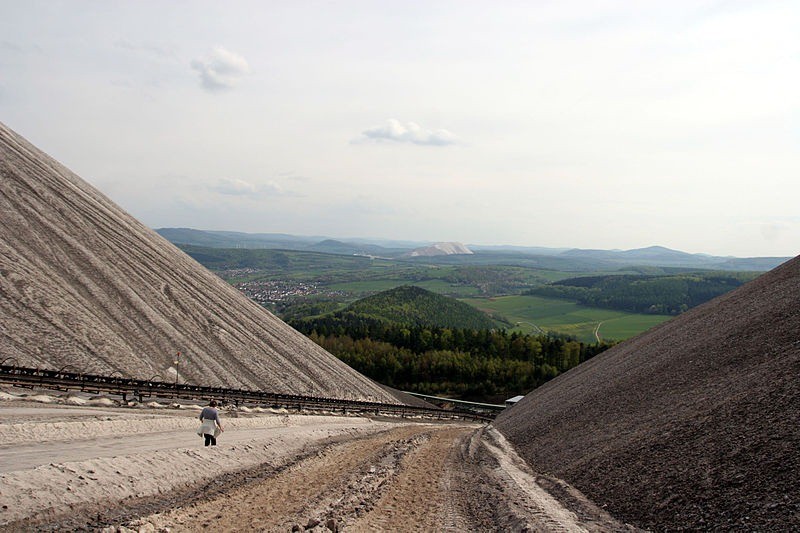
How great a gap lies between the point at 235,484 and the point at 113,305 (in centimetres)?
3365

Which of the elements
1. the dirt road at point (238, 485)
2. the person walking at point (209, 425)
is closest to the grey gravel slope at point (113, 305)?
the dirt road at point (238, 485)

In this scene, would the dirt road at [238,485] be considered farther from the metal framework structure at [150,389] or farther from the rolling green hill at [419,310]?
the rolling green hill at [419,310]

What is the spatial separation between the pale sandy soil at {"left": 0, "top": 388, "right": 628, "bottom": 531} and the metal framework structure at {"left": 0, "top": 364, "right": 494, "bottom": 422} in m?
3.89

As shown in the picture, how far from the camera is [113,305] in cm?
4166

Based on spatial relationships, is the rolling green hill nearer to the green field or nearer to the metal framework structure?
the green field

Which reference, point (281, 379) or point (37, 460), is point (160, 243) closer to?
point (281, 379)

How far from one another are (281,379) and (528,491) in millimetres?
36283

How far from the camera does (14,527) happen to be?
902cm

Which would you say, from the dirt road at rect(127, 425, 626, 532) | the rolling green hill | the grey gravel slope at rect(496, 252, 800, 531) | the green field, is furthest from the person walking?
the rolling green hill

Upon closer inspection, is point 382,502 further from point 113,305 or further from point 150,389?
point 113,305

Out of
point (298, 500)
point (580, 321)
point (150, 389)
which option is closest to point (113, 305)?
point (150, 389)

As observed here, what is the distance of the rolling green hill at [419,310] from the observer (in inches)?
5935

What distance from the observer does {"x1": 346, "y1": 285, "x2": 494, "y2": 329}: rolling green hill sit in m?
151

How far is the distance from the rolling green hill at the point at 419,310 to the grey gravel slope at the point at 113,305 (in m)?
88.5
